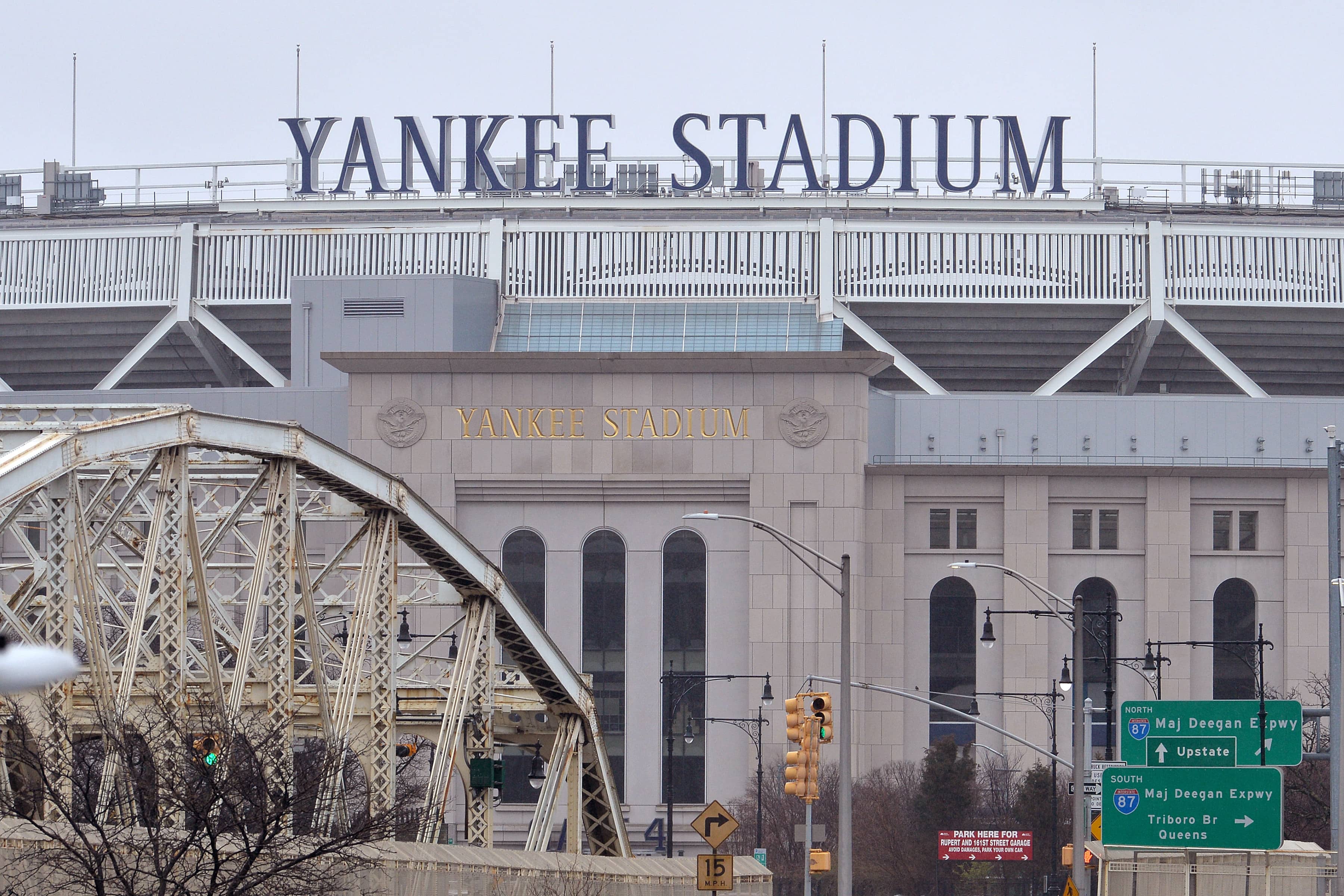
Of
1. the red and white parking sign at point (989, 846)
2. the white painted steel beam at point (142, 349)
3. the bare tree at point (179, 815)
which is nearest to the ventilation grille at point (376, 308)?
the white painted steel beam at point (142, 349)

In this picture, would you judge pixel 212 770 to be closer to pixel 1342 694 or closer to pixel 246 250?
pixel 1342 694

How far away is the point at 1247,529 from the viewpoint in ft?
303

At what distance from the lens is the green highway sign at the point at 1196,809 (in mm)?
35531

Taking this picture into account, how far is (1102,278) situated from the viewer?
9544 cm

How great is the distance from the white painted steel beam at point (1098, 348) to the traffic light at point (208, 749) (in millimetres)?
65025

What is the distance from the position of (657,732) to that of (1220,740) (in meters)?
53.5

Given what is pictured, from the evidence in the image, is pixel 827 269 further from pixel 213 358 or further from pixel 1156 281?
pixel 213 358

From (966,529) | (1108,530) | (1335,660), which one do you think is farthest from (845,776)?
(1108,530)

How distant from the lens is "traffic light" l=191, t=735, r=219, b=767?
31234 mm

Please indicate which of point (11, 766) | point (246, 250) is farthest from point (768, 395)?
point (11, 766)

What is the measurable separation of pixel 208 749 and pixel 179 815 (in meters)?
3.55

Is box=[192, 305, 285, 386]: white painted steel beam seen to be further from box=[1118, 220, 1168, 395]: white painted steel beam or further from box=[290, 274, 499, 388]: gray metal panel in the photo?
box=[1118, 220, 1168, 395]: white painted steel beam

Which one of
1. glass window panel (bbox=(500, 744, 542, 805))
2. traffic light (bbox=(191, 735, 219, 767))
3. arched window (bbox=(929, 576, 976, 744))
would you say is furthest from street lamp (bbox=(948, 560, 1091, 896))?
arched window (bbox=(929, 576, 976, 744))

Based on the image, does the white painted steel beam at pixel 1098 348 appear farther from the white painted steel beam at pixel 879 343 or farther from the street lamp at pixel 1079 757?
the street lamp at pixel 1079 757
